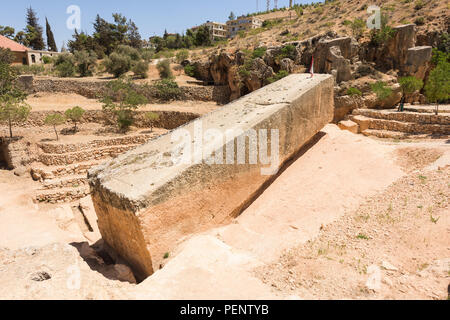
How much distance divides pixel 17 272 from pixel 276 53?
816 inches

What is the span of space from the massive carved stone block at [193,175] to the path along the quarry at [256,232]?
A: 400 millimetres

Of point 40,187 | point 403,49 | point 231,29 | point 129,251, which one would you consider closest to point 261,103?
point 129,251

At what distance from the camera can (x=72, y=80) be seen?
2206 centimetres

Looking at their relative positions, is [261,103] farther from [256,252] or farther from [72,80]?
[72,80]

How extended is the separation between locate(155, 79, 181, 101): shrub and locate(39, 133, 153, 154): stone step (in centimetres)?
686

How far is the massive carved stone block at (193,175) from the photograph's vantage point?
4.28 meters

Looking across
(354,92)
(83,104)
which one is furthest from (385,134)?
(83,104)

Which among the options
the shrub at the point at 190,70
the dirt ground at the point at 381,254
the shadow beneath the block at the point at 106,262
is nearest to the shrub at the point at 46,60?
the shrub at the point at 190,70

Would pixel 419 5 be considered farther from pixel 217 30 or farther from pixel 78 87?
pixel 217 30

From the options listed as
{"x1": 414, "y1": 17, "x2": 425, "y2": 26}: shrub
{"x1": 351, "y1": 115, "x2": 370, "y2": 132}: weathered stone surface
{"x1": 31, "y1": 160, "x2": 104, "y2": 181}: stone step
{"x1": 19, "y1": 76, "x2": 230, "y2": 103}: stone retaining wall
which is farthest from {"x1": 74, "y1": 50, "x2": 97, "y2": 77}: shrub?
{"x1": 414, "y1": 17, "x2": 425, "y2": 26}: shrub

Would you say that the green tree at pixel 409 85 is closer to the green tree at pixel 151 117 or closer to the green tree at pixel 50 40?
the green tree at pixel 151 117

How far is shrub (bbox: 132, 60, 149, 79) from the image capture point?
2497 centimetres

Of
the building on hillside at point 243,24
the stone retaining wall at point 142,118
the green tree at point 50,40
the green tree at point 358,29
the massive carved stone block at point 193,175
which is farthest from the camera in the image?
the building on hillside at point 243,24

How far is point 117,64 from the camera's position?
25.3 meters
